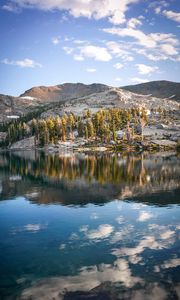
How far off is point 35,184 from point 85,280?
4934 centimetres

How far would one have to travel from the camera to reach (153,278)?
2342cm

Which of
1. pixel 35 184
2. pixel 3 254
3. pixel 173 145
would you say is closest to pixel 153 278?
pixel 3 254

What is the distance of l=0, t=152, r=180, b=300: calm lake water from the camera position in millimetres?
22406

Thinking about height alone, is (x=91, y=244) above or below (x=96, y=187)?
above

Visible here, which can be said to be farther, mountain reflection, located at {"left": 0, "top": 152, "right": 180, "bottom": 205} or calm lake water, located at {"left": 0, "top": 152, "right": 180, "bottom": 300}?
mountain reflection, located at {"left": 0, "top": 152, "right": 180, "bottom": 205}

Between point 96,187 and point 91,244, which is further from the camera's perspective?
point 96,187

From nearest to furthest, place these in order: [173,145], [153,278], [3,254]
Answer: [153,278], [3,254], [173,145]

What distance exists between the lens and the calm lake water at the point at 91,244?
22.4m

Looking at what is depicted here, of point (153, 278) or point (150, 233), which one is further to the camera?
point (150, 233)

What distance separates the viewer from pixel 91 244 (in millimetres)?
30719

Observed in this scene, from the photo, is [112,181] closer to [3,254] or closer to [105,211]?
[105,211]

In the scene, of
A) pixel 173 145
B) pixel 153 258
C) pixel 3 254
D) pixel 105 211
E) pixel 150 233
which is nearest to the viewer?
pixel 153 258

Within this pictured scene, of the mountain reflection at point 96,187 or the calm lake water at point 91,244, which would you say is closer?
the calm lake water at point 91,244

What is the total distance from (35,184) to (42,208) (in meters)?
24.3
